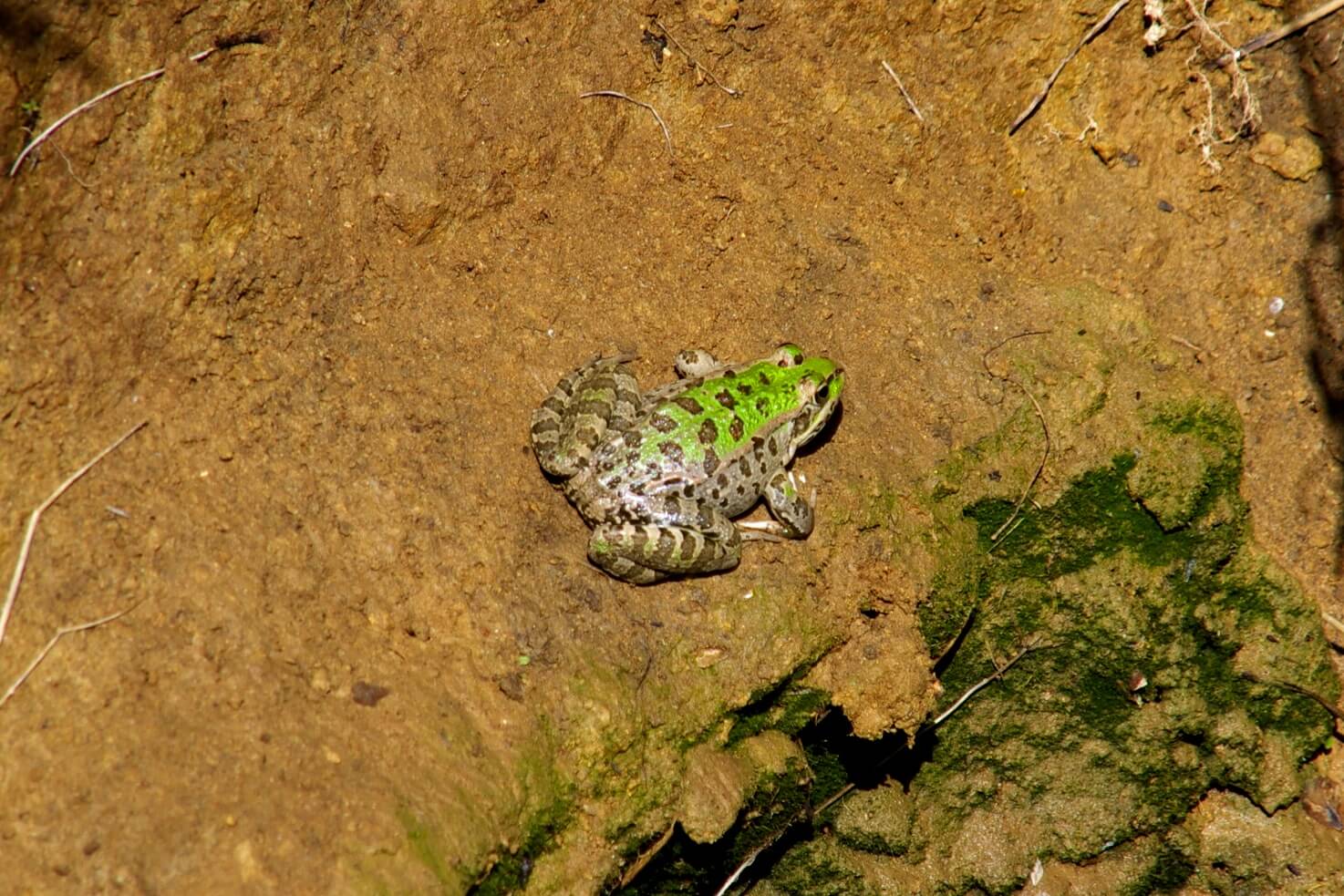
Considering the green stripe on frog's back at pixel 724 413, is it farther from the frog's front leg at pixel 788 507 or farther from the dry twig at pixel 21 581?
the dry twig at pixel 21 581

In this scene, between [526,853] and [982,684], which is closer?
[526,853]

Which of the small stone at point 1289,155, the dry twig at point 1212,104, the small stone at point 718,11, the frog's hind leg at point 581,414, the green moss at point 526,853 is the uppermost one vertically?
the small stone at point 718,11

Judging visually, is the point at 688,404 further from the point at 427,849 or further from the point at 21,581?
the point at 21,581

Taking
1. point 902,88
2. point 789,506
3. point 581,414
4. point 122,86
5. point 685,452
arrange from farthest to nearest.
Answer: point 902,88
point 789,506
point 685,452
point 581,414
point 122,86

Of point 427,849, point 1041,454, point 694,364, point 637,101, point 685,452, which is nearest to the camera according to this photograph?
point 427,849

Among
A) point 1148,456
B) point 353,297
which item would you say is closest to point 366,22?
point 353,297

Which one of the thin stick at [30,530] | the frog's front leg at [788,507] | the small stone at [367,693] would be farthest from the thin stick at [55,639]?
the frog's front leg at [788,507]

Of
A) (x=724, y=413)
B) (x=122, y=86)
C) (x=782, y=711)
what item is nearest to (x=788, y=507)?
(x=724, y=413)

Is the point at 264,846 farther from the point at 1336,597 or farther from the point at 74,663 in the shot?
the point at 1336,597
